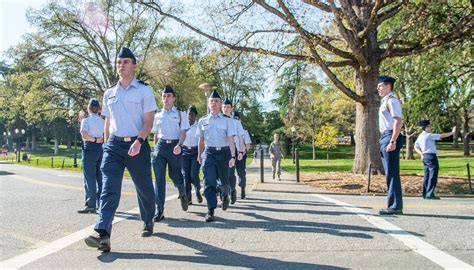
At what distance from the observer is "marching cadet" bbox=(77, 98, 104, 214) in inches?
298

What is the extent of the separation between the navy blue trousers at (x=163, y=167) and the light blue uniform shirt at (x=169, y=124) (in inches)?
5.0

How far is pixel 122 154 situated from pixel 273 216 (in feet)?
10.2

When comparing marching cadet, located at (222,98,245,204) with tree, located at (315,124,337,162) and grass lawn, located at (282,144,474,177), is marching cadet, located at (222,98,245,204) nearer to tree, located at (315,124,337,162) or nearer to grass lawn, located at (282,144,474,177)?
grass lawn, located at (282,144,474,177)

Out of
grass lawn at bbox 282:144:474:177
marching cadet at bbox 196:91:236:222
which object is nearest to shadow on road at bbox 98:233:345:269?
marching cadet at bbox 196:91:236:222

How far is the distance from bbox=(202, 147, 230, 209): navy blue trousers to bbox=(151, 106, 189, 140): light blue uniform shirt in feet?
2.15

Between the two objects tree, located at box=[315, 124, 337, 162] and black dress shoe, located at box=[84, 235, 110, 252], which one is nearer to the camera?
black dress shoe, located at box=[84, 235, 110, 252]

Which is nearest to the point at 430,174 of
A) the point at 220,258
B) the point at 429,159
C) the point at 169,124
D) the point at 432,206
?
the point at 429,159

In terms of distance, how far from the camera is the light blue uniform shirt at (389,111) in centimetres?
685

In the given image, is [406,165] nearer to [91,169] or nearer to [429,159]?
[429,159]

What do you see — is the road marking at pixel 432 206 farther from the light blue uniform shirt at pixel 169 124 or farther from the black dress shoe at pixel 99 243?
the black dress shoe at pixel 99 243

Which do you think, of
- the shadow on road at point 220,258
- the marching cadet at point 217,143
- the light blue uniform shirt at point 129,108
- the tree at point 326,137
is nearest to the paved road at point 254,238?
the shadow on road at point 220,258

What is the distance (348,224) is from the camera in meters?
6.33

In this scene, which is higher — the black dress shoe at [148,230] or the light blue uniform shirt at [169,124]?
the light blue uniform shirt at [169,124]

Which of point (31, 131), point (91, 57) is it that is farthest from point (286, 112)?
point (31, 131)
